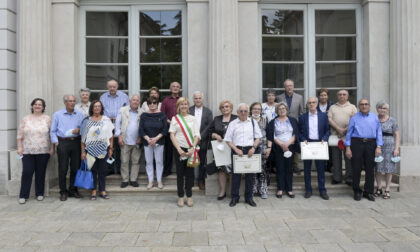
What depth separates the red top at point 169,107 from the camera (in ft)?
21.5

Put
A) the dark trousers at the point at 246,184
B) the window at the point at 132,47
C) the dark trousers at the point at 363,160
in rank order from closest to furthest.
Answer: the dark trousers at the point at 246,184
the dark trousers at the point at 363,160
the window at the point at 132,47

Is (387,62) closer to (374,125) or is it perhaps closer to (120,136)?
(374,125)

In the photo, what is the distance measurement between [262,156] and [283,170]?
0.47m

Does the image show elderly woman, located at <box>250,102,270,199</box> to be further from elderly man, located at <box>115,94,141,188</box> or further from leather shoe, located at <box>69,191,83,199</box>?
leather shoe, located at <box>69,191,83,199</box>

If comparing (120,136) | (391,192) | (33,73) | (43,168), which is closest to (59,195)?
(43,168)

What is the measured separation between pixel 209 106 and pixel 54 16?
383 centimetres

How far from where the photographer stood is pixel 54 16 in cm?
701

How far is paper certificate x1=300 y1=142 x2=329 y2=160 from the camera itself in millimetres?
5883

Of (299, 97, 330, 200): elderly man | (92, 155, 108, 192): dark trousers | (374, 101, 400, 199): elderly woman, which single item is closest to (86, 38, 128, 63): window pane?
(92, 155, 108, 192): dark trousers

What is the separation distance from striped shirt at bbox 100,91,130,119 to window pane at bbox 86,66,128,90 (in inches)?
28.9

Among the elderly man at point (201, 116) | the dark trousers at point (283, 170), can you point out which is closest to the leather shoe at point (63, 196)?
the elderly man at point (201, 116)

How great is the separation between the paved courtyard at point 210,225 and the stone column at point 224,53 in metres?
2.07

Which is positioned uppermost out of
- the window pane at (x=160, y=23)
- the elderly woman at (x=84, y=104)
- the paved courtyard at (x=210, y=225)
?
the window pane at (x=160, y=23)

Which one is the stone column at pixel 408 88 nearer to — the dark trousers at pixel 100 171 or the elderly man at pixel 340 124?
the elderly man at pixel 340 124
